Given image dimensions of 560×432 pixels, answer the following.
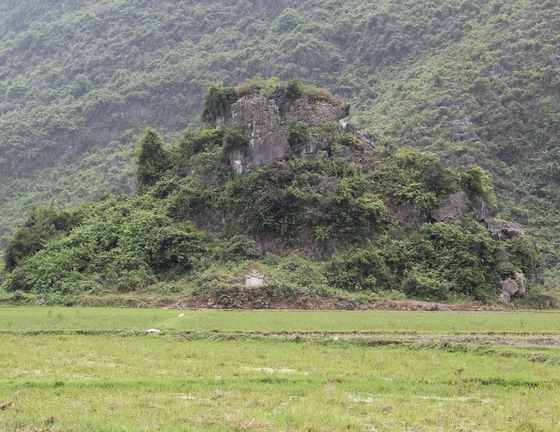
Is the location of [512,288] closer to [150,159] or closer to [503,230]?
[503,230]

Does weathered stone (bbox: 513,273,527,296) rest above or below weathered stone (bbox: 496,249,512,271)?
below

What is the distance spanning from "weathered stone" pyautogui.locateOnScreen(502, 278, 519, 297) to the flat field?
14953 millimetres

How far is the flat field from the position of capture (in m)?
9.44

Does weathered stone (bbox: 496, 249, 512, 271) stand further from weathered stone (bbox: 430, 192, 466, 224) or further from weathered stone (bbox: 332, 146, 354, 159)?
weathered stone (bbox: 332, 146, 354, 159)

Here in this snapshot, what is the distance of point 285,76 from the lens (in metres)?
102

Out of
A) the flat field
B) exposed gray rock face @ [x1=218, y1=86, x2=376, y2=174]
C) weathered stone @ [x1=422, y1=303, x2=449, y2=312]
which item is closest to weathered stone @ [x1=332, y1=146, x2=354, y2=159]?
exposed gray rock face @ [x1=218, y1=86, x2=376, y2=174]

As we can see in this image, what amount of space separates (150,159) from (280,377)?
40.4m

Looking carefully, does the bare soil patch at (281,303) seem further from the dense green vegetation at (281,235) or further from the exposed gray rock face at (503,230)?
the exposed gray rock face at (503,230)

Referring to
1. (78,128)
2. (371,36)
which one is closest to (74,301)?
(78,128)

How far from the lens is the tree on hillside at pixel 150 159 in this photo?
163 ft

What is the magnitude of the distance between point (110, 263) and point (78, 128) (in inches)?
2657

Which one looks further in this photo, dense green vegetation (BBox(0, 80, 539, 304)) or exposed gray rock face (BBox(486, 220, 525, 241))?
exposed gray rock face (BBox(486, 220, 525, 241))

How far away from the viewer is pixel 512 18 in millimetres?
85875

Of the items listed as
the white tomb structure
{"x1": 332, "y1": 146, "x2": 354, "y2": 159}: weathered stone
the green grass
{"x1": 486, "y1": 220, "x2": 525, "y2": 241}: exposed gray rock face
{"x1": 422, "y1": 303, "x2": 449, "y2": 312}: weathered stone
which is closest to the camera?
the green grass
